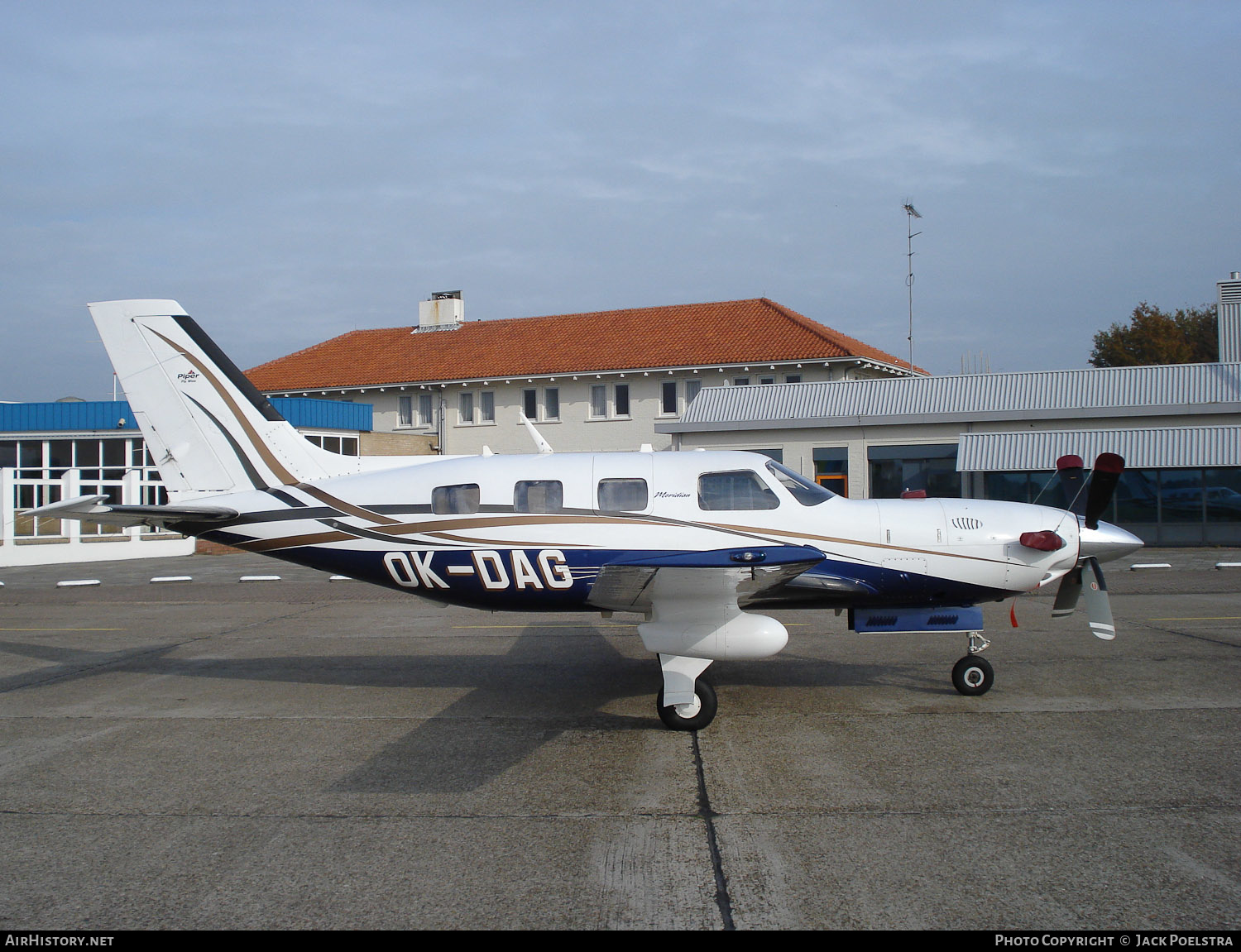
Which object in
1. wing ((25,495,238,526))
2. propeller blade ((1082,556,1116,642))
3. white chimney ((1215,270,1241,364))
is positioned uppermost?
white chimney ((1215,270,1241,364))

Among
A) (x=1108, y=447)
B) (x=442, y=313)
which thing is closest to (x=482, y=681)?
(x=1108, y=447)

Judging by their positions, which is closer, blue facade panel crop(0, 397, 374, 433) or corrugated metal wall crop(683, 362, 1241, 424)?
corrugated metal wall crop(683, 362, 1241, 424)

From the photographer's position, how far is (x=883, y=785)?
19.7 ft

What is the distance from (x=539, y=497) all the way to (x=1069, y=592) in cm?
510

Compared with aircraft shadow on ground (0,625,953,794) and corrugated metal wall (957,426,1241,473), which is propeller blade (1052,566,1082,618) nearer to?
aircraft shadow on ground (0,625,953,794)

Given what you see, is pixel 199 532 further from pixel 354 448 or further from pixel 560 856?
pixel 354 448

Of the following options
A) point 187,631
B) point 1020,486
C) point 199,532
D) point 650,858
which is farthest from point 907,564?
point 1020,486

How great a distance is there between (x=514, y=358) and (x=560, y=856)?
110 feet

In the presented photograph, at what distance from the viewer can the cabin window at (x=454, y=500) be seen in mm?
8469

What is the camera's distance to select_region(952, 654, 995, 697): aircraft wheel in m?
8.27

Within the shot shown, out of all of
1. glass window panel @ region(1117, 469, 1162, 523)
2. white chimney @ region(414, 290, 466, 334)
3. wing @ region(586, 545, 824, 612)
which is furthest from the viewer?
white chimney @ region(414, 290, 466, 334)

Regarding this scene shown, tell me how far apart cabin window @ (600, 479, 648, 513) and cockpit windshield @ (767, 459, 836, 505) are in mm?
1252

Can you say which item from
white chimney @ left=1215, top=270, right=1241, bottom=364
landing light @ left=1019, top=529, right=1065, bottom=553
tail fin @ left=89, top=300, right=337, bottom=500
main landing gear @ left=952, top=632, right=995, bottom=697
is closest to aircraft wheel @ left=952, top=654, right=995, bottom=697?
main landing gear @ left=952, top=632, right=995, bottom=697

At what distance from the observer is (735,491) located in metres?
8.33
